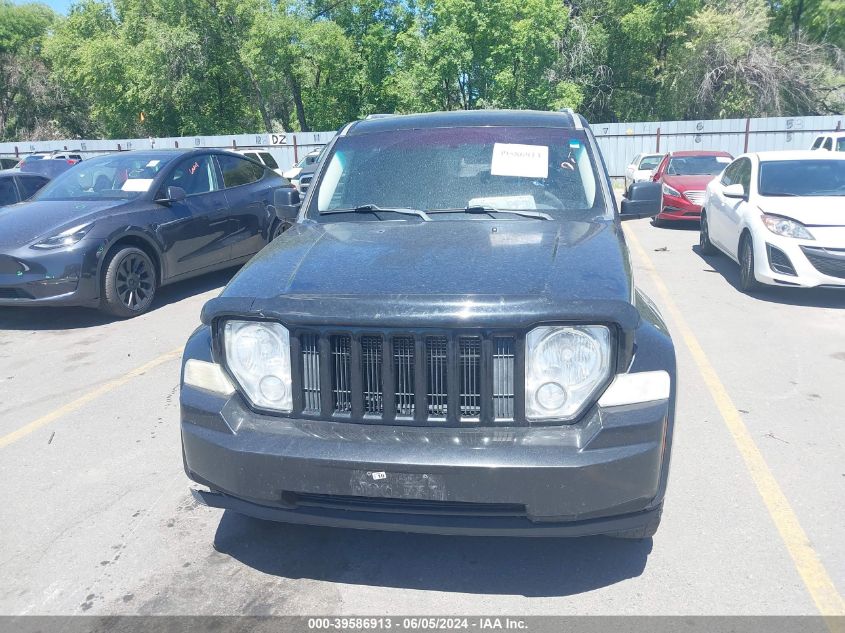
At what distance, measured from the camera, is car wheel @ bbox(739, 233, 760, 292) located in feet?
27.4

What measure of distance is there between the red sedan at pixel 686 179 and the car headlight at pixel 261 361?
1218cm

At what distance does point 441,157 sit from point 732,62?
35.9 m

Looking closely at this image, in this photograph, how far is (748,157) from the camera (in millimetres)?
9766

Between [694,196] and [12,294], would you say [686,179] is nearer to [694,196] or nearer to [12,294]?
[694,196]

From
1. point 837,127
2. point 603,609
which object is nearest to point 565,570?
point 603,609

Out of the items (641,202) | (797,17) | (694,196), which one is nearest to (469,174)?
(641,202)

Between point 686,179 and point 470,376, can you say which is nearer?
point 470,376

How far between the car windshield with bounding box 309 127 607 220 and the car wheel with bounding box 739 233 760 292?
4812 millimetres

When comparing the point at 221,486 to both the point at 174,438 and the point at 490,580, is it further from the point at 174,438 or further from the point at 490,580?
the point at 174,438

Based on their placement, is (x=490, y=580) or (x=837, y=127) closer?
(x=490, y=580)

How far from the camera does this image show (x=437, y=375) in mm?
2732

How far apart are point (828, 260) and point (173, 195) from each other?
6.86 m

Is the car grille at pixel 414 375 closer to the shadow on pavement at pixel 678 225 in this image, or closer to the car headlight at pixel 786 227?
the car headlight at pixel 786 227

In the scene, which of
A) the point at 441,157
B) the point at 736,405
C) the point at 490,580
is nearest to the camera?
the point at 490,580
